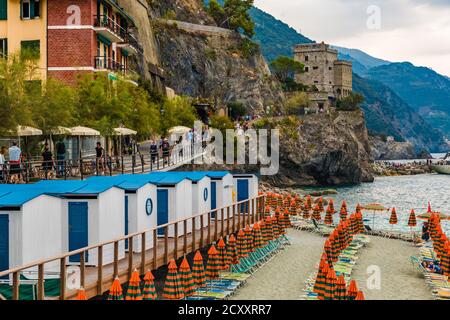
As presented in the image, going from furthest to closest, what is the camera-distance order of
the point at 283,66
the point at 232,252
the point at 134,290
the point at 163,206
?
the point at 283,66 → the point at 232,252 → the point at 163,206 → the point at 134,290

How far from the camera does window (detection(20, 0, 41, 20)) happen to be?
152 feet

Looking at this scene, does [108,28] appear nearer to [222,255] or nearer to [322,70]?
[222,255]

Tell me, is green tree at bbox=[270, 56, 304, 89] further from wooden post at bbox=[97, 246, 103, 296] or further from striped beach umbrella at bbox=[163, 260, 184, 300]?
wooden post at bbox=[97, 246, 103, 296]

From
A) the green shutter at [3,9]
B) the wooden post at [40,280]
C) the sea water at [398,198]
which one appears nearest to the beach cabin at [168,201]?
the wooden post at [40,280]

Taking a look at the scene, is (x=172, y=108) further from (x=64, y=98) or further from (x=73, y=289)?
(x=73, y=289)

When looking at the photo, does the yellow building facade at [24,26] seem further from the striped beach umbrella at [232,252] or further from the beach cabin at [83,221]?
the beach cabin at [83,221]

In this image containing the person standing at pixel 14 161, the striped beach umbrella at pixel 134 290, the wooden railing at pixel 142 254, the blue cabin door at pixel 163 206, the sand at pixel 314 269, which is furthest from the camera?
the person standing at pixel 14 161

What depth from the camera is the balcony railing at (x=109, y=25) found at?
47.2 meters

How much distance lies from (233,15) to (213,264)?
107043mm

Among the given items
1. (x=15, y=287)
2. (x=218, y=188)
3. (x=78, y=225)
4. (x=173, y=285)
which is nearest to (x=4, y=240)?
(x=78, y=225)

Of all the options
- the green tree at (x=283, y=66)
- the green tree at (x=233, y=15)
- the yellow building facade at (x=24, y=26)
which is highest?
the green tree at (x=233, y=15)

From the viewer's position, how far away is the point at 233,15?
123 metres
